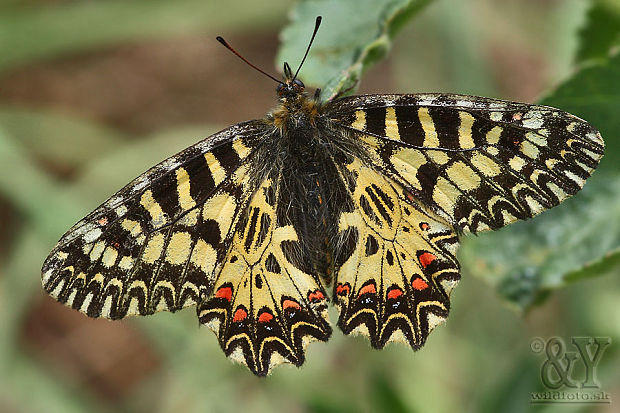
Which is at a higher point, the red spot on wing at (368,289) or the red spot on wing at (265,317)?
the red spot on wing at (368,289)

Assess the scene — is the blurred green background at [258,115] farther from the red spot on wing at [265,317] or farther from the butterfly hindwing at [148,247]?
the red spot on wing at [265,317]

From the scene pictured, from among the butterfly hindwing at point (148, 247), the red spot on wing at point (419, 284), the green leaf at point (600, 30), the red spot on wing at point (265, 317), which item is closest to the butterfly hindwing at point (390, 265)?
the red spot on wing at point (419, 284)

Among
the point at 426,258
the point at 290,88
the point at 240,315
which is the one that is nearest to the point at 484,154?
the point at 426,258

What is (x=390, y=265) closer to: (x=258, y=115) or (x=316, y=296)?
(x=316, y=296)

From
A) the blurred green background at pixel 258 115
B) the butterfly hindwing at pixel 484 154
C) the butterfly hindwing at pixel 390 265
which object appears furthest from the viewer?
the blurred green background at pixel 258 115

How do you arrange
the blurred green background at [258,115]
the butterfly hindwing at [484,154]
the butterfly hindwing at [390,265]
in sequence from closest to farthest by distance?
1. the butterfly hindwing at [484,154]
2. the butterfly hindwing at [390,265]
3. the blurred green background at [258,115]

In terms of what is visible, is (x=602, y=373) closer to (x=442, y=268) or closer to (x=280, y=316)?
(x=442, y=268)

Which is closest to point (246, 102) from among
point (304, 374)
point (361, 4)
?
point (304, 374)
